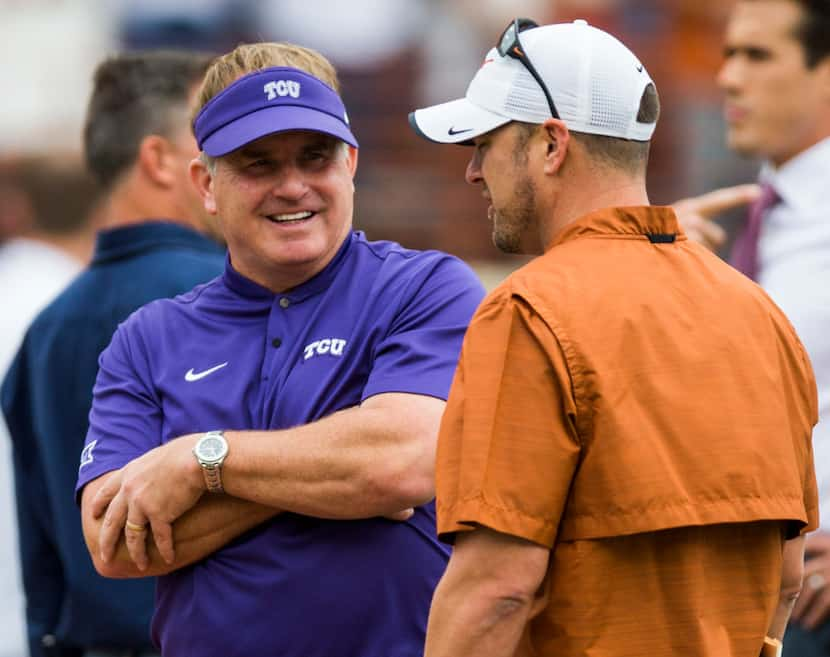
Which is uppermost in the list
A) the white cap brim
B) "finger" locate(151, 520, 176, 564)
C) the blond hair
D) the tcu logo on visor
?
the blond hair

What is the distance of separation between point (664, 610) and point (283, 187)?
1146 millimetres

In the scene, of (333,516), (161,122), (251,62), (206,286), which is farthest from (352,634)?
(161,122)

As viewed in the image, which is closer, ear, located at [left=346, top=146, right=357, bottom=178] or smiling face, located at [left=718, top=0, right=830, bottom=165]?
ear, located at [left=346, top=146, right=357, bottom=178]

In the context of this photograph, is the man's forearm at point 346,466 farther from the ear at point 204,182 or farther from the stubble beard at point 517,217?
the ear at point 204,182

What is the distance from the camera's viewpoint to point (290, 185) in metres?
2.84

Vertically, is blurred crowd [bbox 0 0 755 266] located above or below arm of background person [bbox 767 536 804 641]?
above

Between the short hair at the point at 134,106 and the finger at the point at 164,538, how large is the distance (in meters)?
1.60

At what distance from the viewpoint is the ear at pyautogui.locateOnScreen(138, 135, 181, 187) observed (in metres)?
3.92

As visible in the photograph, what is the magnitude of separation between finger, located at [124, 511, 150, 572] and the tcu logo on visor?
0.86 meters

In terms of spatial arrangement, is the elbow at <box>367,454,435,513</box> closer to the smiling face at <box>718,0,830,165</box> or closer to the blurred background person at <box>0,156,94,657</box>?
the smiling face at <box>718,0,830,165</box>

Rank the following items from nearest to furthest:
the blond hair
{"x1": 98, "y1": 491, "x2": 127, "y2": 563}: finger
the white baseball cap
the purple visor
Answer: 1. the white baseball cap
2. {"x1": 98, "y1": 491, "x2": 127, "y2": 563}: finger
3. the purple visor
4. the blond hair

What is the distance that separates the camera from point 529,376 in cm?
221

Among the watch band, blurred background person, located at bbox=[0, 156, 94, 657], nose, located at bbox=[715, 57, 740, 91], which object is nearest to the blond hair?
the watch band

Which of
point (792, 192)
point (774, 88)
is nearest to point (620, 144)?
point (792, 192)
